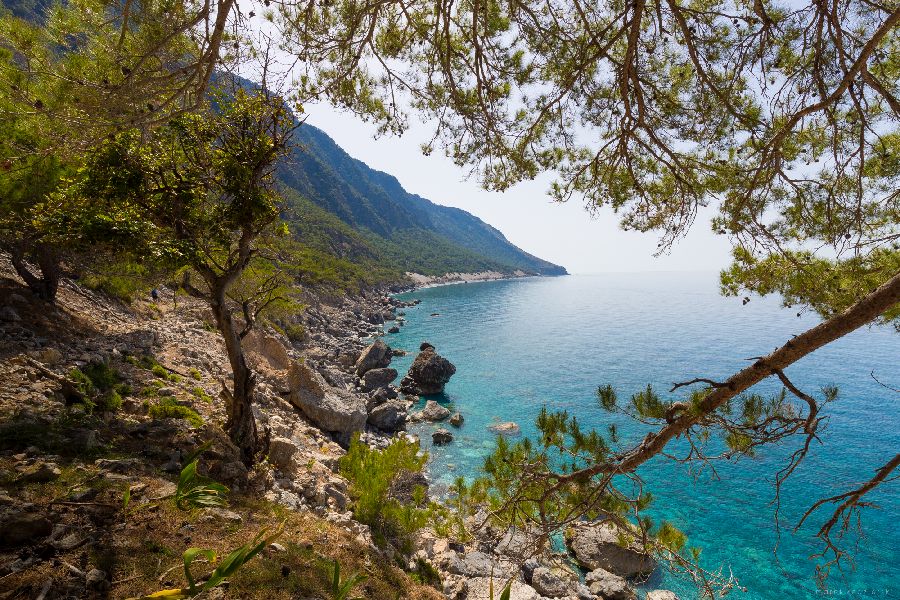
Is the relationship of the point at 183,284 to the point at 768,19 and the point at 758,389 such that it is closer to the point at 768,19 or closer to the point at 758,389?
the point at 768,19

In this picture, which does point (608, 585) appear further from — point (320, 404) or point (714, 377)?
point (714, 377)

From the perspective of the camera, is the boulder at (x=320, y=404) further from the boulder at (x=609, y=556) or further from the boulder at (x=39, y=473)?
the boulder at (x=39, y=473)

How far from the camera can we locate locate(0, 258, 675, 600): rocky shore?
14.4 feet

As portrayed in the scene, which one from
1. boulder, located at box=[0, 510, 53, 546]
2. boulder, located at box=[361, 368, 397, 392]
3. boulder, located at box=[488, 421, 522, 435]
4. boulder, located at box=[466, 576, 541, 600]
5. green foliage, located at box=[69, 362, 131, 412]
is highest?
boulder, located at box=[0, 510, 53, 546]

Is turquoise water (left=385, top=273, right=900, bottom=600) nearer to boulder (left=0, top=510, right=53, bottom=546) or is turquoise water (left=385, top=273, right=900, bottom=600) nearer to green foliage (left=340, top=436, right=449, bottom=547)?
green foliage (left=340, top=436, right=449, bottom=547)

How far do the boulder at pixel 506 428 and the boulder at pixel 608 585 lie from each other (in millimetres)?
8436

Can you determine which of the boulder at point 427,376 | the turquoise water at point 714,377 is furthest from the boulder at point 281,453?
the boulder at point 427,376

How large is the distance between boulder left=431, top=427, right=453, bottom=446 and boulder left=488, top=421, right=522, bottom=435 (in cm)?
237

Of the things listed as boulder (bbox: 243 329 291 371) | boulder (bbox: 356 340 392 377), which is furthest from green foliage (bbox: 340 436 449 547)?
boulder (bbox: 356 340 392 377)

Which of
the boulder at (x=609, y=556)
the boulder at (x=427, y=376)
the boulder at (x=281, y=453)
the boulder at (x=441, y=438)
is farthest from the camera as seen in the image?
the boulder at (x=427, y=376)

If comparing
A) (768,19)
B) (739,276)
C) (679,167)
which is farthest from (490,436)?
(768,19)

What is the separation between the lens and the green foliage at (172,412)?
6.88 metres

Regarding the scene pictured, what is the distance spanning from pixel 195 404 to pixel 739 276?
9.98 metres

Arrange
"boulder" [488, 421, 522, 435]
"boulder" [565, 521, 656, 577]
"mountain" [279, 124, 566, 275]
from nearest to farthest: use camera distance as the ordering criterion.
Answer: "boulder" [565, 521, 656, 577] → "boulder" [488, 421, 522, 435] → "mountain" [279, 124, 566, 275]
